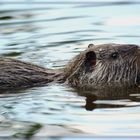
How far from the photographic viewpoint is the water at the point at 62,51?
7941 mm

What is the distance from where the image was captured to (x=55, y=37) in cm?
1262

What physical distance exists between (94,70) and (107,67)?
0.63ft

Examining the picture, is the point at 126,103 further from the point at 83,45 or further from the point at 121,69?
the point at 83,45

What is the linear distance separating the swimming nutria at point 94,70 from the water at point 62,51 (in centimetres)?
23

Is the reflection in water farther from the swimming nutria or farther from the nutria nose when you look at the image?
the nutria nose

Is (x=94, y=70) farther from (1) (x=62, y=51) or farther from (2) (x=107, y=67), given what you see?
(1) (x=62, y=51)

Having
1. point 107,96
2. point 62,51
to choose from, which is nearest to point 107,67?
point 107,96

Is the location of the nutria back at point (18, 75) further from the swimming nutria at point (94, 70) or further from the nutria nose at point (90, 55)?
the nutria nose at point (90, 55)

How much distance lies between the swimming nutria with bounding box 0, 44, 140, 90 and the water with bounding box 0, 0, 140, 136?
0.23 metres

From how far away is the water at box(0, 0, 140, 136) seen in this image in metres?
7.94

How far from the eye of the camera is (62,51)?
11.8 m

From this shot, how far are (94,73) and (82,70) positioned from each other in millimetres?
168

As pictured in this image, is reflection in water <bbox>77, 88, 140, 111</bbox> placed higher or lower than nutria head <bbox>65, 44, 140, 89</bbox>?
lower

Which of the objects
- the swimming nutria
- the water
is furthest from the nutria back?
the water
